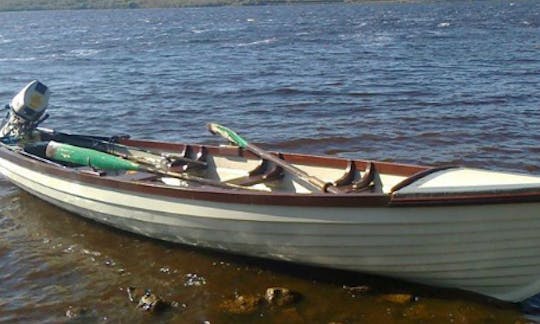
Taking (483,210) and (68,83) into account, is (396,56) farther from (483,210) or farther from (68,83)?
(483,210)

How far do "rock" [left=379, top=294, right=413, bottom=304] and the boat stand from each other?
255 mm

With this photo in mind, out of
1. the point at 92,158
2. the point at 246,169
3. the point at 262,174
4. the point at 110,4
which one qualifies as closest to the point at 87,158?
the point at 92,158

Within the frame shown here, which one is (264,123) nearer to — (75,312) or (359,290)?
(359,290)

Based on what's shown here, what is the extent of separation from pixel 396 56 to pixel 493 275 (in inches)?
1184

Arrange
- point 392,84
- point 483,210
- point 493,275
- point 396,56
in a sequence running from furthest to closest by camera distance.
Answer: point 396,56 → point 392,84 → point 493,275 → point 483,210

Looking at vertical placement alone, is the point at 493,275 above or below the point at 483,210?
below

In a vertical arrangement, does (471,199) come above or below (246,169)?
above

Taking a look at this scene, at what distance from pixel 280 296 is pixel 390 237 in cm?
174

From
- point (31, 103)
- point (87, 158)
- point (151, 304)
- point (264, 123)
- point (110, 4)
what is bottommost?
point (110, 4)

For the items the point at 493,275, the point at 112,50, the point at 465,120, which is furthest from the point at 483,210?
the point at 112,50

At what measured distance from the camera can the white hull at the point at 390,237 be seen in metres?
7.73

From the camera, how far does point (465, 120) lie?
19234 millimetres

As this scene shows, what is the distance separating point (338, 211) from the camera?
8.18m

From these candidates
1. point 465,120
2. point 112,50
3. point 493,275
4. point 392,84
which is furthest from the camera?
point 112,50
